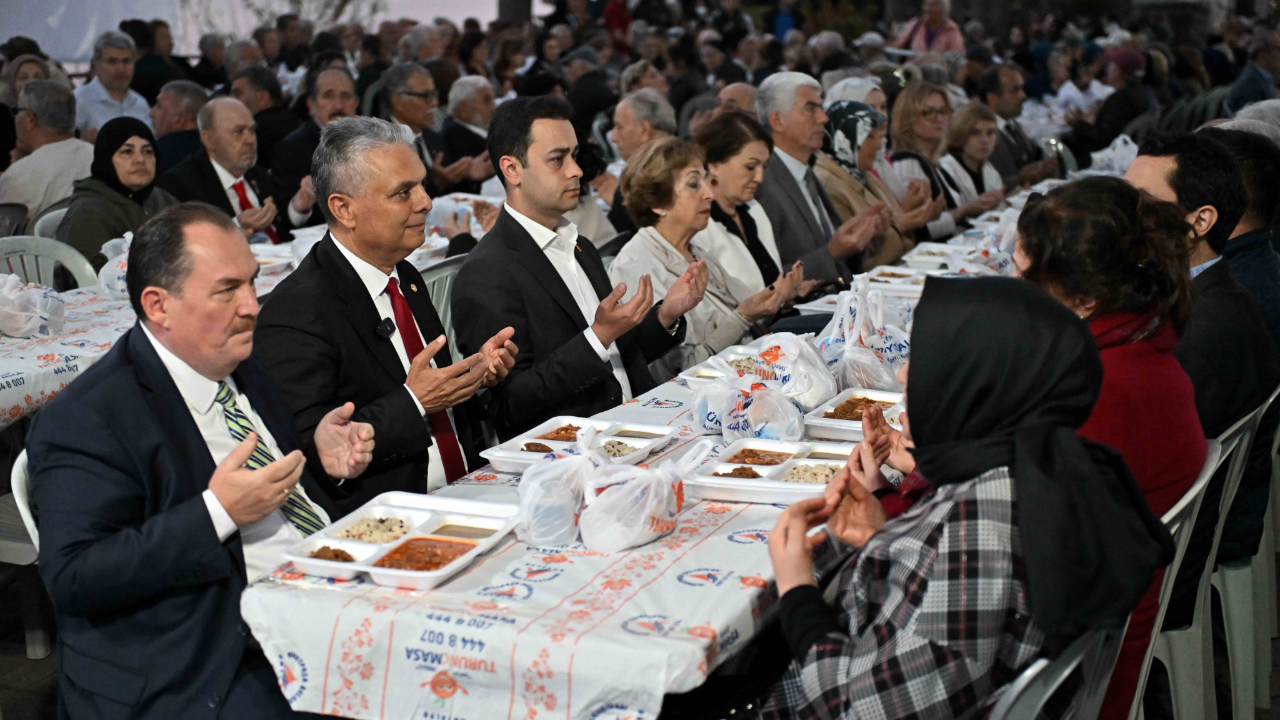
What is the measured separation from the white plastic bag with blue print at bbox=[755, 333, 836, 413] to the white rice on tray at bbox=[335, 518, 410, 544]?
A: 1.16 meters

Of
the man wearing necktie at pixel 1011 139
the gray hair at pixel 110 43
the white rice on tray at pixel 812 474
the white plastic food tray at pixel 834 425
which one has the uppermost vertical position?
the gray hair at pixel 110 43

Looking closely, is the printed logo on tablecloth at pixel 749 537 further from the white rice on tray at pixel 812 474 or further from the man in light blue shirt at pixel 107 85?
the man in light blue shirt at pixel 107 85

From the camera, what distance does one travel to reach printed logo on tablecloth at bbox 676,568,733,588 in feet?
6.38

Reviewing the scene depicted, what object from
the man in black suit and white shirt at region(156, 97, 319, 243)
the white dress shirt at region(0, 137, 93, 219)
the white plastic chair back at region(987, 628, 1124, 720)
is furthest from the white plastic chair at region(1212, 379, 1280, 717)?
the white dress shirt at region(0, 137, 93, 219)

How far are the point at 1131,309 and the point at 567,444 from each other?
1256mm

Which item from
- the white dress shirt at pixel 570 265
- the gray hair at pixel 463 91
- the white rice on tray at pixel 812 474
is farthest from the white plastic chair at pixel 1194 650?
the gray hair at pixel 463 91

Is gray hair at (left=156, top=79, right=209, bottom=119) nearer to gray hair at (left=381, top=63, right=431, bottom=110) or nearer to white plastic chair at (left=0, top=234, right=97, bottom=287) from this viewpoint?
gray hair at (left=381, top=63, right=431, bottom=110)

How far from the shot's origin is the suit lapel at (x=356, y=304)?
2857 mm

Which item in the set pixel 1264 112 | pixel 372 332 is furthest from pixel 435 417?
pixel 1264 112

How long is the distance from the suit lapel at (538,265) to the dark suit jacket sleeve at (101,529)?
166 cm

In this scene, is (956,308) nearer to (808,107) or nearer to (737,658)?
(737,658)

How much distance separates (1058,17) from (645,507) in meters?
21.2

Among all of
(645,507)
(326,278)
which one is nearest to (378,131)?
(326,278)

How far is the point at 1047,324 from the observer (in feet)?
5.56
